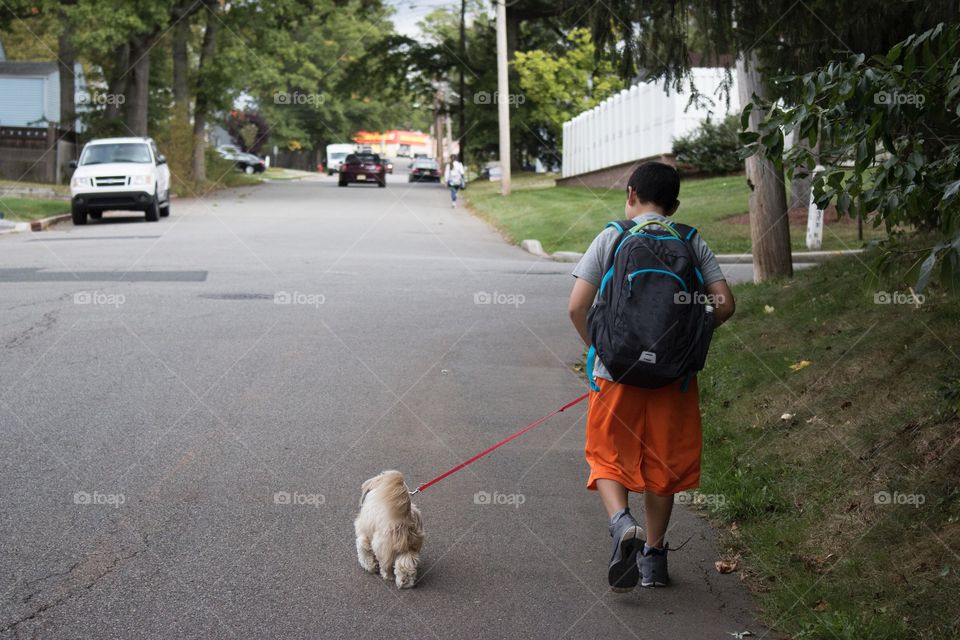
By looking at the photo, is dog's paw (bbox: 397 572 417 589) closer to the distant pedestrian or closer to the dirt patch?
the dirt patch

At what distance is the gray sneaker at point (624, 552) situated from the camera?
4.85 m

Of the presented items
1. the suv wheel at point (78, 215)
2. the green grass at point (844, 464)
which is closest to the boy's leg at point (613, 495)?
the green grass at point (844, 464)

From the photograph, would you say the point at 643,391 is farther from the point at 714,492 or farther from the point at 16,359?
the point at 16,359

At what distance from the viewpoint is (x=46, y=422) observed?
8.03 metres

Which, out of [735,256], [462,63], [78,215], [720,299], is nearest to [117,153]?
[78,215]

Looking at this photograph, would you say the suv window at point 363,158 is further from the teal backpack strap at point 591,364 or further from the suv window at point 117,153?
the teal backpack strap at point 591,364

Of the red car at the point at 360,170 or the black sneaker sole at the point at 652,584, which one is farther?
the red car at the point at 360,170

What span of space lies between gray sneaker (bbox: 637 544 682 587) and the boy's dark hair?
5.22ft

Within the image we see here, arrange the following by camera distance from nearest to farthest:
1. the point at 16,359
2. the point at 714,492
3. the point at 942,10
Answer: the point at 714,492 → the point at 942,10 → the point at 16,359

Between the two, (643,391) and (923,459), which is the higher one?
(643,391)

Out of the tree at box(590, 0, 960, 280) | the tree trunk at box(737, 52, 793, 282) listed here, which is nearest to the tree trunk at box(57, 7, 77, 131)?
the tree trunk at box(737, 52, 793, 282)

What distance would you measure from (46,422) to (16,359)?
2.40m

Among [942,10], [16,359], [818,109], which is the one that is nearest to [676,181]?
[818,109]

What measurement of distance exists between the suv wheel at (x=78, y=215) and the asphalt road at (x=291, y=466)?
13415 millimetres
